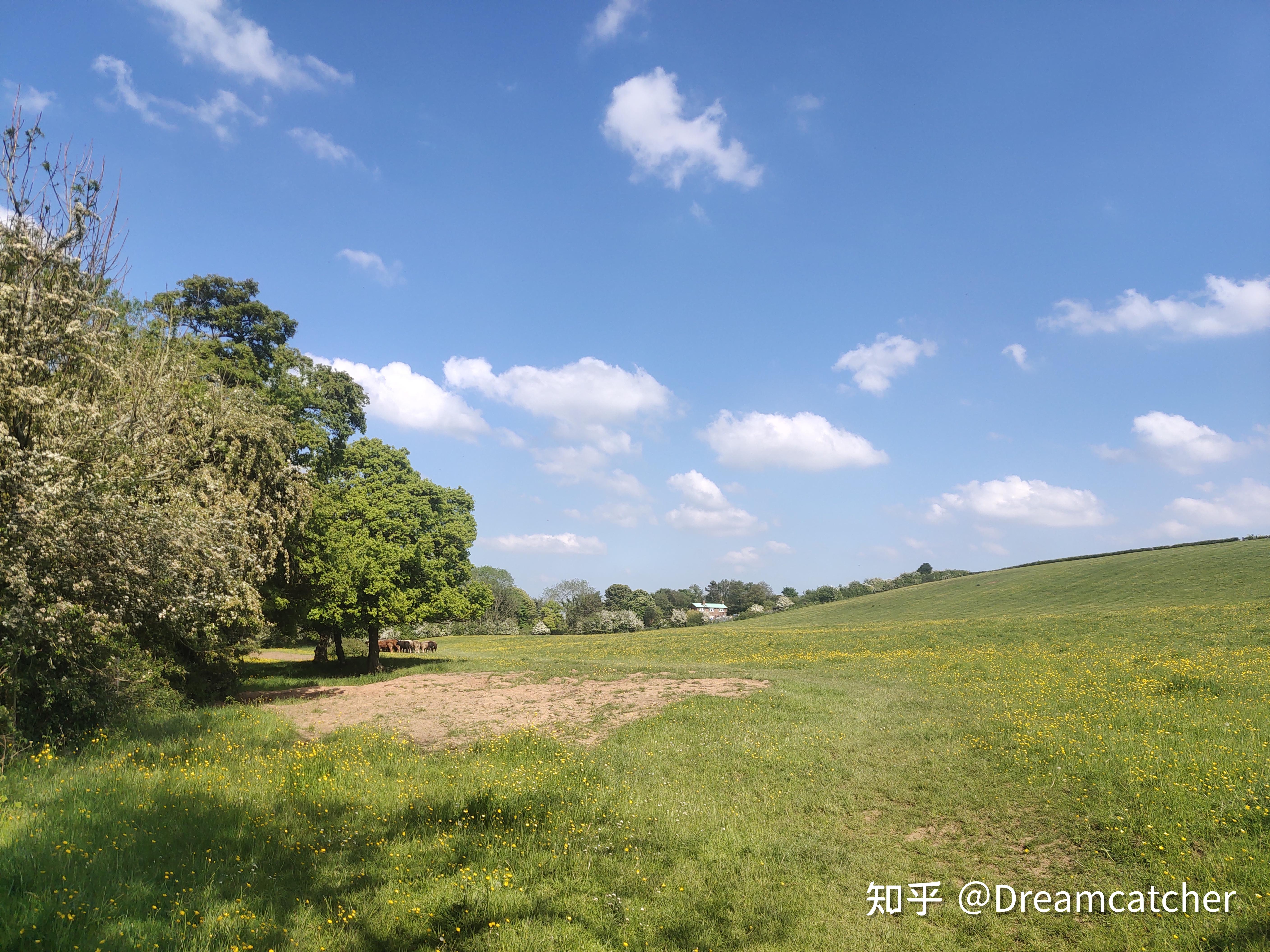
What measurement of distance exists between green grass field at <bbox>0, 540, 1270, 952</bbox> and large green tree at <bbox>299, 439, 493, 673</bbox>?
9603 mm

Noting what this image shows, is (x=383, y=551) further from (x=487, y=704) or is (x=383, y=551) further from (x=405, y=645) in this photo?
(x=405, y=645)

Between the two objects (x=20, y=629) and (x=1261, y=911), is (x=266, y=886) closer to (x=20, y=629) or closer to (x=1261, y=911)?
(x=20, y=629)

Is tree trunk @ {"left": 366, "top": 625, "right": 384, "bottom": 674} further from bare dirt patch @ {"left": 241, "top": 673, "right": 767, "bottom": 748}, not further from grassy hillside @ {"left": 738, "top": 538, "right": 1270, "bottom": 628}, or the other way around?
grassy hillside @ {"left": 738, "top": 538, "right": 1270, "bottom": 628}

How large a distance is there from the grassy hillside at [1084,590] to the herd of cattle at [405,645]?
36179mm

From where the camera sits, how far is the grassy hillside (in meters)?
47.0

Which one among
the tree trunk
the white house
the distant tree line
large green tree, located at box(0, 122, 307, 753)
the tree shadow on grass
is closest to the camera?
large green tree, located at box(0, 122, 307, 753)

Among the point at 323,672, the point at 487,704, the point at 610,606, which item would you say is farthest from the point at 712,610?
the point at 487,704

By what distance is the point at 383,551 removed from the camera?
28.0 meters

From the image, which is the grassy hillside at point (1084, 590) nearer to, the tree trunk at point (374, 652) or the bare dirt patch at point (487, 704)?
the bare dirt patch at point (487, 704)

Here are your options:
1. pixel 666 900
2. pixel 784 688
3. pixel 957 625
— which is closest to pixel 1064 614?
pixel 957 625

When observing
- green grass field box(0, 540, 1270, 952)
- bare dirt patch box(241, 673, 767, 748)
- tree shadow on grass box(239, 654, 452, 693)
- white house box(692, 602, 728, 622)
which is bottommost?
white house box(692, 602, 728, 622)

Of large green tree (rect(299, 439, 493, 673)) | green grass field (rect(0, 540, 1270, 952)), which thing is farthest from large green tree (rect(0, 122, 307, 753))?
large green tree (rect(299, 439, 493, 673))

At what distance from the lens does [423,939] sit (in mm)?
6309

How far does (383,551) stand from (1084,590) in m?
64.8
